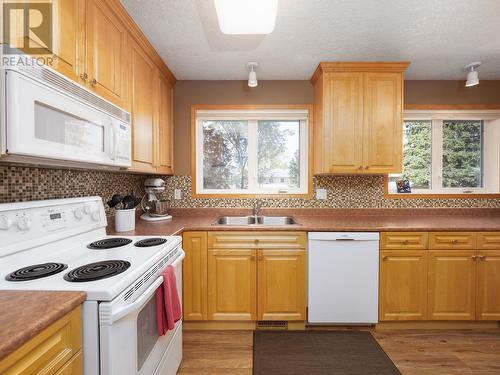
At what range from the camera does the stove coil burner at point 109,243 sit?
1449 mm

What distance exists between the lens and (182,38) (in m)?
2.00

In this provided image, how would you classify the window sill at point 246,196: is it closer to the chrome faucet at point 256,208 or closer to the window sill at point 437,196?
the chrome faucet at point 256,208

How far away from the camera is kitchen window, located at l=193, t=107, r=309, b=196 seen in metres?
2.88

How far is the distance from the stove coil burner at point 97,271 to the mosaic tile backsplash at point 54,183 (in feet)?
2.01

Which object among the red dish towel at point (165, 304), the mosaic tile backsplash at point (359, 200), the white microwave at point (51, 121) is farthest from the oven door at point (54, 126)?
the mosaic tile backsplash at point (359, 200)

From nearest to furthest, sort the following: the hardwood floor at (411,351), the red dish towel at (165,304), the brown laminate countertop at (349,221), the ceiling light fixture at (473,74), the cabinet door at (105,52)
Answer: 1. the red dish towel at (165,304)
2. the cabinet door at (105,52)
3. the hardwood floor at (411,351)
4. the brown laminate countertop at (349,221)
5. the ceiling light fixture at (473,74)

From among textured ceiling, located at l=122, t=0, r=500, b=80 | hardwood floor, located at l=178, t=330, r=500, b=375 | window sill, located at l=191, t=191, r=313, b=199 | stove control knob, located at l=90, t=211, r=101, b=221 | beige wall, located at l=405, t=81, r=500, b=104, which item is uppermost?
textured ceiling, located at l=122, t=0, r=500, b=80

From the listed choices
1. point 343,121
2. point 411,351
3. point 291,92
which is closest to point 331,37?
point 343,121

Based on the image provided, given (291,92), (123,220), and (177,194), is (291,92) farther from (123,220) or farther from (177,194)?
(123,220)

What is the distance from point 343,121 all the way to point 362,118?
6.9 inches

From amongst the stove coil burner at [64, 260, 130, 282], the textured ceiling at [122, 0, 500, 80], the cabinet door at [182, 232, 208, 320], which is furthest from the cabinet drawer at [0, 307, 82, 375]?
Result: the textured ceiling at [122, 0, 500, 80]

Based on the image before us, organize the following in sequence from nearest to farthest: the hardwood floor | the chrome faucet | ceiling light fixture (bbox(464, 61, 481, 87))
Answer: the hardwood floor < ceiling light fixture (bbox(464, 61, 481, 87)) < the chrome faucet

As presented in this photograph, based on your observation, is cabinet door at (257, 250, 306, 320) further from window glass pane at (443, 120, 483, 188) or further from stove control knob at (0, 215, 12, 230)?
window glass pane at (443, 120, 483, 188)

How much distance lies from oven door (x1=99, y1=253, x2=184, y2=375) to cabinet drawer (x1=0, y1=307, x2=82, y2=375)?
0.08 metres
